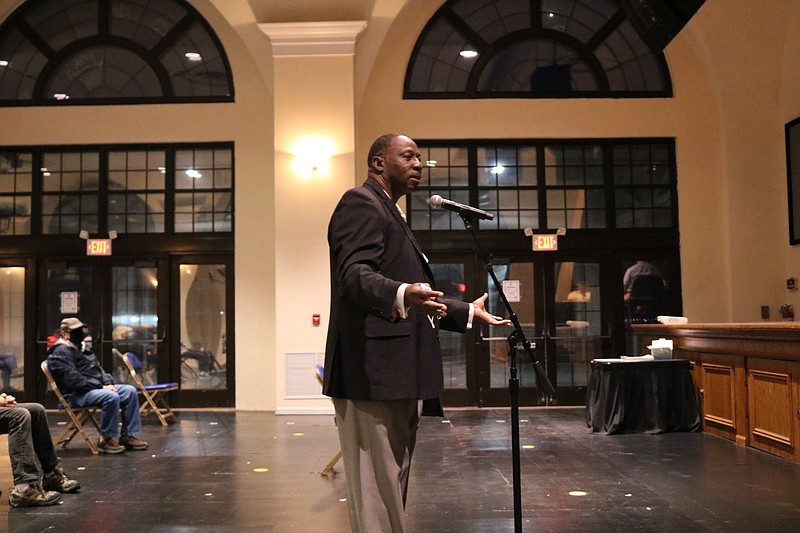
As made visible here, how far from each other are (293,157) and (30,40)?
399cm

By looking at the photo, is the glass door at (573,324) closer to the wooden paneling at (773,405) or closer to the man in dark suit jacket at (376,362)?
the wooden paneling at (773,405)

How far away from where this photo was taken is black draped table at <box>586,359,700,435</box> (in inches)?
289

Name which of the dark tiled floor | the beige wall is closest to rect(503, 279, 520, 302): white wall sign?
the beige wall

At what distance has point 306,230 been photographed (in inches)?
373

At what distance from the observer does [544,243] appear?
33.1 feet

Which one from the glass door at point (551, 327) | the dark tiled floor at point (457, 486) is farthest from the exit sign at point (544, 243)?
the dark tiled floor at point (457, 486)

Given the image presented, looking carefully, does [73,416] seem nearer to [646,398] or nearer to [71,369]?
[71,369]

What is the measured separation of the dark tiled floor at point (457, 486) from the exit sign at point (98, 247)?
315cm

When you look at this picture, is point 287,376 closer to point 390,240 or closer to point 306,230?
point 306,230

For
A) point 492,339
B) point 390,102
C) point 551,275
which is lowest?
point 492,339

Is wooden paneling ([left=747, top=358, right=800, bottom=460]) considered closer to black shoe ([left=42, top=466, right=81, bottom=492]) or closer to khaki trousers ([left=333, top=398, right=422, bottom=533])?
khaki trousers ([left=333, top=398, right=422, bottom=533])

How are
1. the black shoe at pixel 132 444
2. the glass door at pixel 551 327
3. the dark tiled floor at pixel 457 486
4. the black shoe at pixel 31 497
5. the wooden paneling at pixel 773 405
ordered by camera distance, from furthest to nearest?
the glass door at pixel 551 327, the black shoe at pixel 132 444, the wooden paneling at pixel 773 405, the black shoe at pixel 31 497, the dark tiled floor at pixel 457 486

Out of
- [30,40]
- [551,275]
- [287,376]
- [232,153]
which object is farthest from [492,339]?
[30,40]

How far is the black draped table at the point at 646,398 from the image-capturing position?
735 centimetres
